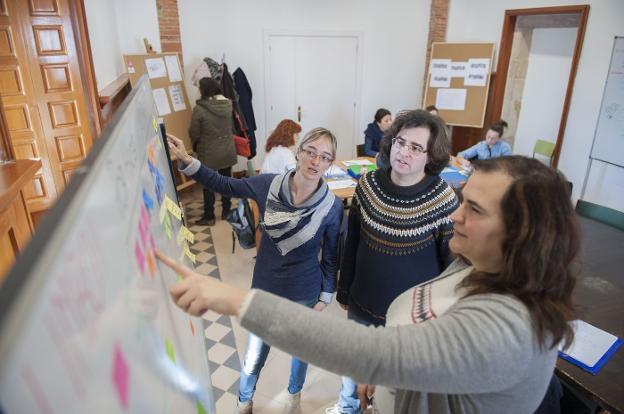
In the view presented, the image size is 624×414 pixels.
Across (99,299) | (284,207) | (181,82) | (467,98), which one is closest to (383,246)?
(284,207)

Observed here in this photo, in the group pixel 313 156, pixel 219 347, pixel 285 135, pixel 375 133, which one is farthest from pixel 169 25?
pixel 313 156

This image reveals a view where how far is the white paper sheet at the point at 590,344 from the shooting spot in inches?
62.5

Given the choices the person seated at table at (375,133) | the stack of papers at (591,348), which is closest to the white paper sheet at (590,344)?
the stack of papers at (591,348)

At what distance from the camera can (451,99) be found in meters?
6.47

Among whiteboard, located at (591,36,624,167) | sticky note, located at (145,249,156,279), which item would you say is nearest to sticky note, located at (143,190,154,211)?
sticky note, located at (145,249,156,279)

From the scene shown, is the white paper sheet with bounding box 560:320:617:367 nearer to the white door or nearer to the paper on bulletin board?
the paper on bulletin board

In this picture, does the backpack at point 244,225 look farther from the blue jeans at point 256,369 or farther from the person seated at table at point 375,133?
the person seated at table at point 375,133

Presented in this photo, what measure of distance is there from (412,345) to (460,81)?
A: 6343 millimetres

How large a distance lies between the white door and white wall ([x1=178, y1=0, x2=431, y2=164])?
129 mm

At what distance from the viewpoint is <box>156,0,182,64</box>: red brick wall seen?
5164 mm

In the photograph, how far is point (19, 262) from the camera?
38 cm

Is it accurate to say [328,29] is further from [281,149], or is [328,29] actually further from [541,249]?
[541,249]

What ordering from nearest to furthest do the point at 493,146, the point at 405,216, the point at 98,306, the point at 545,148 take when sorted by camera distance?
the point at 98,306 < the point at 405,216 < the point at 493,146 < the point at 545,148

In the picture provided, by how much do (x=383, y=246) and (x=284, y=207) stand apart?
1.61ft
